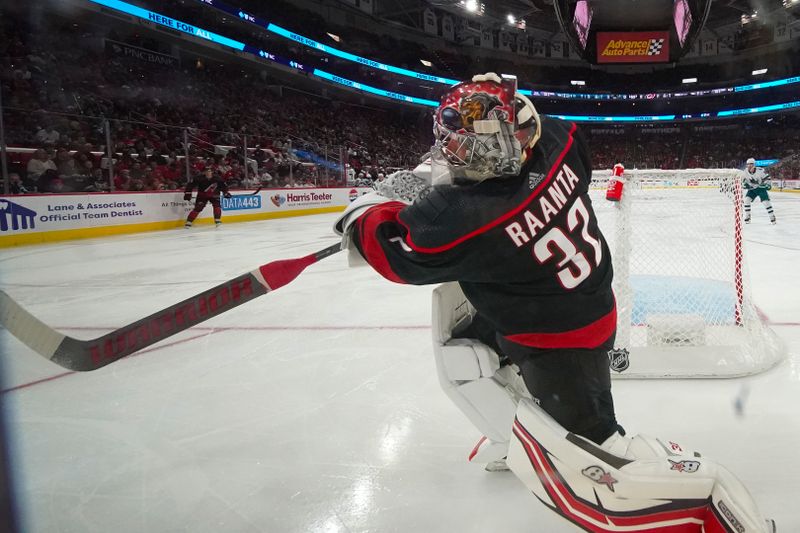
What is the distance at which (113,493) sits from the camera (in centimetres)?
142

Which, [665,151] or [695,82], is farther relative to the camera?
[665,151]

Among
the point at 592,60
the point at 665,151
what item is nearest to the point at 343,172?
the point at 592,60

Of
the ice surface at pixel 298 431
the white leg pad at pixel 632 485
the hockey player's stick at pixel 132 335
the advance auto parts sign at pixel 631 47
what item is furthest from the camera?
the advance auto parts sign at pixel 631 47

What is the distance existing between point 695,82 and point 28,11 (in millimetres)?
34961

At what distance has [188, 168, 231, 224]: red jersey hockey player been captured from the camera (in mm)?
8719

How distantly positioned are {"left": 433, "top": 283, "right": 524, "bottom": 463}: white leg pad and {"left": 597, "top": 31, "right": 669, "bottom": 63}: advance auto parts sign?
30.2 feet

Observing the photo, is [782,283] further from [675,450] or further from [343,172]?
[343,172]

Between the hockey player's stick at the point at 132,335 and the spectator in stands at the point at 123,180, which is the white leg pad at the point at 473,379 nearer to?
the hockey player's stick at the point at 132,335

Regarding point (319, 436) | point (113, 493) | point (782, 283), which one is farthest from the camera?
point (782, 283)

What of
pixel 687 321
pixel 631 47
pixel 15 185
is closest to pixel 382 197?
pixel 687 321

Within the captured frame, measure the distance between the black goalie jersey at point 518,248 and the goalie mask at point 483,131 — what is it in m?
0.04

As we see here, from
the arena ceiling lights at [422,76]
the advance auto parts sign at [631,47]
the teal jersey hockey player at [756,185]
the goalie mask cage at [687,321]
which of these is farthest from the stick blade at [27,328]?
the arena ceiling lights at [422,76]

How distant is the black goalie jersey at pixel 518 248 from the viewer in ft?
3.01

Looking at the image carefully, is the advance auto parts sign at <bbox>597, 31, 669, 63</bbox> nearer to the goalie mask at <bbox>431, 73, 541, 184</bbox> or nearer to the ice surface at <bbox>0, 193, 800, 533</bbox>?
the ice surface at <bbox>0, 193, 800, 533</bbox>
